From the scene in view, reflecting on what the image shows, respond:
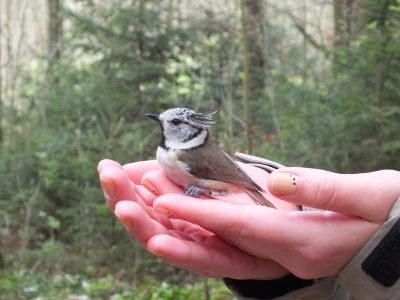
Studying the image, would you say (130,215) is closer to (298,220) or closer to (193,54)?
(298,220)

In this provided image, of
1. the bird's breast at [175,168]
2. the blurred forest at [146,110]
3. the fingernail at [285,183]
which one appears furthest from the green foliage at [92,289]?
the fingernail at [285,183]

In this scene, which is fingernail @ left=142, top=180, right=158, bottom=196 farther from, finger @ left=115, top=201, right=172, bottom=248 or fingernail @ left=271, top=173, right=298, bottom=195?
fingernail @ left=271, top=173, right=298, bottom=195

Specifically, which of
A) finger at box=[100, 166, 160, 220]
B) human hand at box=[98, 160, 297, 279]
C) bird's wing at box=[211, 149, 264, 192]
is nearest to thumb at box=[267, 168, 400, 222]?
human hand at box=[98, 160, 297, 279]

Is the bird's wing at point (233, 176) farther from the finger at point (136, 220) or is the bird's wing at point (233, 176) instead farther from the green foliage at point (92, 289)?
the green foliage at point (92, 289)

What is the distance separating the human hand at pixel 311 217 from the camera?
56.5 inches

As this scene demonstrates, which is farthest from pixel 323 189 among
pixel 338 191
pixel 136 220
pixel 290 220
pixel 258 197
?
pixel 258 197

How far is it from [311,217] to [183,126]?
0.95m

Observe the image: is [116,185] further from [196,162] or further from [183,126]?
[183,126]

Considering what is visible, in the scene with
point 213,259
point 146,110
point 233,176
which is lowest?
point 146,110

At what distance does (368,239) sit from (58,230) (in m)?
5.61

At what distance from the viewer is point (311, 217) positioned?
1.58 meters

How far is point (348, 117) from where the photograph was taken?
13.4ft

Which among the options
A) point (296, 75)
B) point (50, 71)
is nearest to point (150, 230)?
point (296, 75)

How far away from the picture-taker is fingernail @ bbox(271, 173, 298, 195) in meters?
1.42
